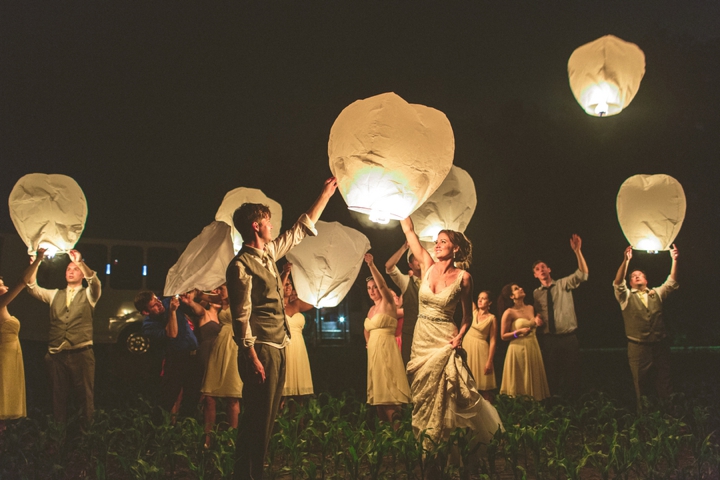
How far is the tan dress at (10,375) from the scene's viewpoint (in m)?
5.98

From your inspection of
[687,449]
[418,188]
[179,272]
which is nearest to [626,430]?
[687,449]

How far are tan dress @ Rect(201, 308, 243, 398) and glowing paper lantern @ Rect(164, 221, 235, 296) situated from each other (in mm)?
527

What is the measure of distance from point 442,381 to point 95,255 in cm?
1138

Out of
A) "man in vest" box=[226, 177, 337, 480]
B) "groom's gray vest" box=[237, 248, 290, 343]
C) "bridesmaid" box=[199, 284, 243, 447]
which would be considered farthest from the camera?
"bridesmaid" box=[199, 284, 243, 447]

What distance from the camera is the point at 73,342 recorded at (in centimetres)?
637

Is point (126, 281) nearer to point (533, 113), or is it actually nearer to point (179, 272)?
point (179, 272)

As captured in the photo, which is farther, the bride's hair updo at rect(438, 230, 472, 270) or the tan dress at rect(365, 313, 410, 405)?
the tan dress at rect(365, 313, 410, 405)

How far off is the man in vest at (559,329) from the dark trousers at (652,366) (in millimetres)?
723

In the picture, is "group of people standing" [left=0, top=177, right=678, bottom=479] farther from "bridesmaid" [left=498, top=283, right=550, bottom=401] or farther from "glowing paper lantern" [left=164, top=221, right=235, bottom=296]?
"glowing paper lantern" [left=164, top=221, right=235, bottom=296]

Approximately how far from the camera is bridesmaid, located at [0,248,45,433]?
598 cm

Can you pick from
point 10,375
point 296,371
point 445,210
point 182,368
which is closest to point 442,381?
point 445,210

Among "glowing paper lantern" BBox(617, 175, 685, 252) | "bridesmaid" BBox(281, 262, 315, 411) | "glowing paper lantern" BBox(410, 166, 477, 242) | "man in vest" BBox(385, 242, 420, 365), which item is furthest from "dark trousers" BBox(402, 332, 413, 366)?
"glowing paper lantern" BBox(617, 175, 685, 252)

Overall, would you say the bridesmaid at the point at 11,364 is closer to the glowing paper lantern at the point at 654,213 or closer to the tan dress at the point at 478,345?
the tan dress at the point at 478,345

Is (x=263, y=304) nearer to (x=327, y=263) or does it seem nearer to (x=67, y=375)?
(x=327, y=263)
